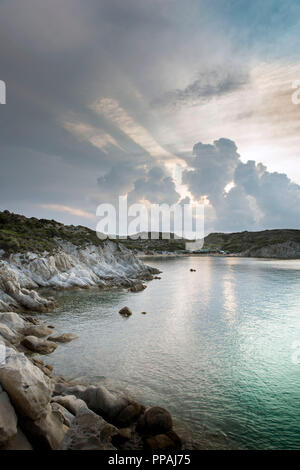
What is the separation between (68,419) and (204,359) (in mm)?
13570

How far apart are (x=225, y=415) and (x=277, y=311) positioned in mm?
30173

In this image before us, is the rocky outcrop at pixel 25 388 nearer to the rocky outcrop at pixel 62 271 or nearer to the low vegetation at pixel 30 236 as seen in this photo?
the rocky outcrop at pixel 62 271

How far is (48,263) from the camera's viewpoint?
2266 inches

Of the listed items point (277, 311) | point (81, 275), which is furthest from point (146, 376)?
point (81, 275)

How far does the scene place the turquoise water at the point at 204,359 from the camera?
49.5 ft

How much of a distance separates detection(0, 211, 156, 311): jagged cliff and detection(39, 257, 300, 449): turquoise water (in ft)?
20.8

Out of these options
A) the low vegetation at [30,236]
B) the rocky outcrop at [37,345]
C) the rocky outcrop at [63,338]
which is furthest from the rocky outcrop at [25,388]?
the low vegetation at [30,236]

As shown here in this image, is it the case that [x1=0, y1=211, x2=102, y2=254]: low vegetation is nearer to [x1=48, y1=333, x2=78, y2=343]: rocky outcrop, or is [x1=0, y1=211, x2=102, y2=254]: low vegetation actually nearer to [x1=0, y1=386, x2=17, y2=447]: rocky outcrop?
[x1=48, y1=333, x2=78, y2=343]: rocky outcrop

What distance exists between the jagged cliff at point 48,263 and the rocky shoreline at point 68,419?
23.6 metres
